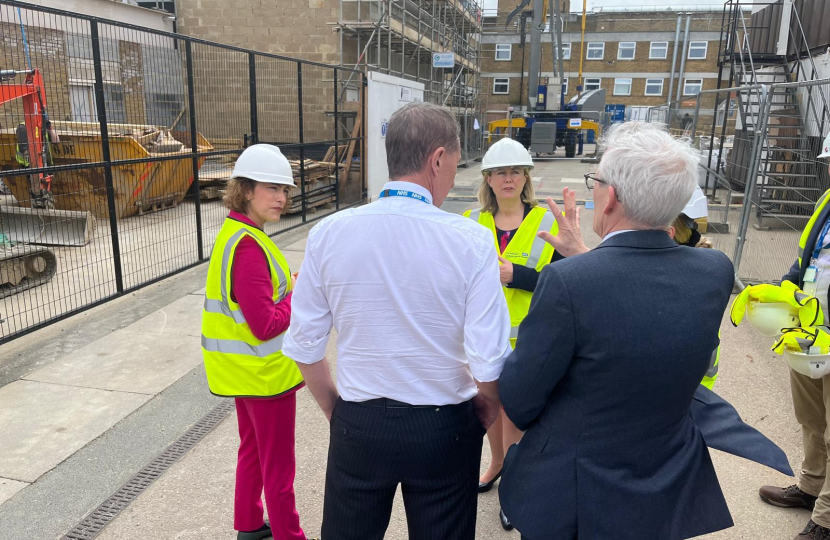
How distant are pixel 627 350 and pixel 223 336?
5.14ft

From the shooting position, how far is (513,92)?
43.4 meters

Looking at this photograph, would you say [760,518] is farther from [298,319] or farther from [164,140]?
[164,140]

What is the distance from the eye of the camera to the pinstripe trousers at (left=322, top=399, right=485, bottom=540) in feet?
5.42

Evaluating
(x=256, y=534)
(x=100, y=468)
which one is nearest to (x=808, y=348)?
(x=256, y=534)

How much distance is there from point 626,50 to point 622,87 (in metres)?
2.66

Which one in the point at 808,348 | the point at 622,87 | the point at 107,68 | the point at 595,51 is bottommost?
the point at 808,348

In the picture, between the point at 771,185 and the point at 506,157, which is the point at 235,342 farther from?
the point at 771,185

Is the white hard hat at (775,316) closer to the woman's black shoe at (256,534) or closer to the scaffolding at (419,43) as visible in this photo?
the woman's black shoe at (256,534)

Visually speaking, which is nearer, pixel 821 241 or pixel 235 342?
pixel 235 342

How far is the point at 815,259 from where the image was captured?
2.77 meters

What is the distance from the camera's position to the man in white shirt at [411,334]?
1.60 metres

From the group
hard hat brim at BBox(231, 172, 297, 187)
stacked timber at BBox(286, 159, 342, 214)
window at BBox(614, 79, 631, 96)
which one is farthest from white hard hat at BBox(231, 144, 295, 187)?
window at BBox(614, 79, 631, 96)

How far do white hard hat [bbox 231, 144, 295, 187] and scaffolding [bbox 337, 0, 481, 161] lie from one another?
11.6 m

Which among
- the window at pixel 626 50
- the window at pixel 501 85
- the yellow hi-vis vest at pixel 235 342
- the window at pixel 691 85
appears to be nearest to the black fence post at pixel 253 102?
the yellow hi-vis vest at pixel 235 342
